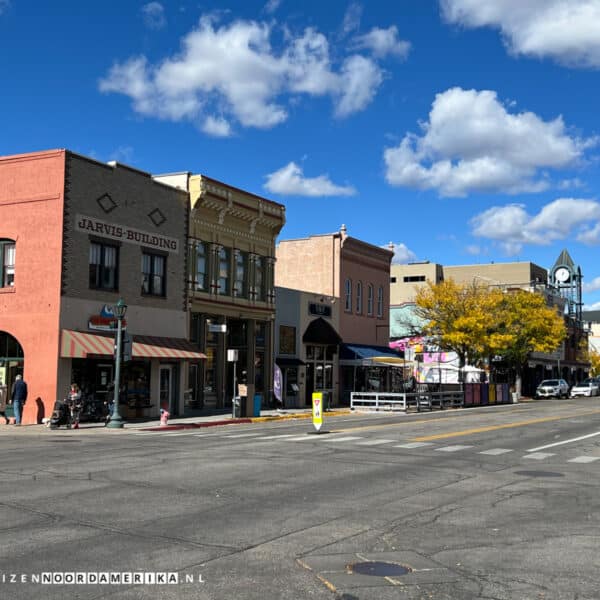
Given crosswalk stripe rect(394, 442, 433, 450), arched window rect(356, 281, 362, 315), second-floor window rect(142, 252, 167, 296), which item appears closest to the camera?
crosswalk stripe rect(394, 442, 433, 450)

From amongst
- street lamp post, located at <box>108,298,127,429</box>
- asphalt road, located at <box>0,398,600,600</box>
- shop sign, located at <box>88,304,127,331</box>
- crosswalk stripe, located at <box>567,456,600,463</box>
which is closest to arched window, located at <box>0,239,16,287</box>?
shop sign, located at <box>88,304,127,331</box>

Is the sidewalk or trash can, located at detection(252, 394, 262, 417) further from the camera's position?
trash can, located at detection(252, 394, 262, 417)

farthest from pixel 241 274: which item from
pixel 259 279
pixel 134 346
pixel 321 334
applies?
pixel 134 346

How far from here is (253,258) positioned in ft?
127

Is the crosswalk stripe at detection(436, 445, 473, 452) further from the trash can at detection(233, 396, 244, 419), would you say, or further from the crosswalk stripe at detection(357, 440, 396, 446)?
the trash can at detection(233, 396, 244, 419)

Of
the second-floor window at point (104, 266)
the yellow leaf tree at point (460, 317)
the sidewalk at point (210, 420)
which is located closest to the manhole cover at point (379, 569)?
the sidewalk at point (210, 420)

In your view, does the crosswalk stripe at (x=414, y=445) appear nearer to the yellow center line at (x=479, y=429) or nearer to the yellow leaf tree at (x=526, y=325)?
the yellow center line at (x=479, y=429)

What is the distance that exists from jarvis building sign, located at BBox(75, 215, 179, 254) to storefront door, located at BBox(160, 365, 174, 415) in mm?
5048

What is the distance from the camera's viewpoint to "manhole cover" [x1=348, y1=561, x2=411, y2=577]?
23.8ft

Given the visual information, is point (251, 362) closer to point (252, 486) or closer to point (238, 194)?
point (238, 194)

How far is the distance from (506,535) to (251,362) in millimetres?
29516

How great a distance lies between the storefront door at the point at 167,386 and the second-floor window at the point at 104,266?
14.2 feet

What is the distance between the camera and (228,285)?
121 ft

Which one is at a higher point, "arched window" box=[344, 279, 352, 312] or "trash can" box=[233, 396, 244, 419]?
"arched window" box=[344, 279, 352, 312]
